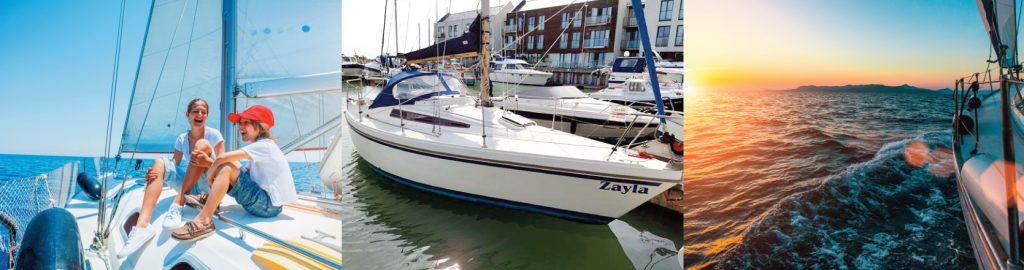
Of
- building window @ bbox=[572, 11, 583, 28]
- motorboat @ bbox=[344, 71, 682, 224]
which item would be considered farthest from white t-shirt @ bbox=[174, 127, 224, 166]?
building window @ bbox=[572, 11, 583, 28]

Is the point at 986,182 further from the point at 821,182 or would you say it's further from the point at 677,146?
the point at 677,146

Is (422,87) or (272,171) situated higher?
(422,87)

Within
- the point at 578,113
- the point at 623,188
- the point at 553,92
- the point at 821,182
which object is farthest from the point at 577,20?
the point at 821,182

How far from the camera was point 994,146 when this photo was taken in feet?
3.51

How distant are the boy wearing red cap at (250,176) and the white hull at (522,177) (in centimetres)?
128

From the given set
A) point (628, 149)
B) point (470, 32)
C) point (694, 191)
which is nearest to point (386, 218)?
point (470, 32)

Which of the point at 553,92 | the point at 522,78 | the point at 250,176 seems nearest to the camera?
the point at 250,176

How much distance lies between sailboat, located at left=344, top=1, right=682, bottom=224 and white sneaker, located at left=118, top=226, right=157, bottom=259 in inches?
54.4

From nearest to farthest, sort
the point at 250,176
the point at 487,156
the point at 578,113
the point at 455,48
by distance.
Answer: the point at 250,176 < the point at 578,113 < the point at 487,156 < the point at 455,48

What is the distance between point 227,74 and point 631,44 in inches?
58.0

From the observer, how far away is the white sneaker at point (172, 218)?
4.37ft

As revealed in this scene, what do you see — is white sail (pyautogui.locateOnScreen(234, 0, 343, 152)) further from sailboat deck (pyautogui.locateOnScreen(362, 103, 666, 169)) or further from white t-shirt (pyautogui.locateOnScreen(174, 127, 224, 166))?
sailboat deck (pyautogui.locateOnScreen(362, 103, 666, 169))

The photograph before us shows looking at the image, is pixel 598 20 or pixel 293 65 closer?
pixel 293 65

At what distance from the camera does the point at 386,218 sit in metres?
2.88
